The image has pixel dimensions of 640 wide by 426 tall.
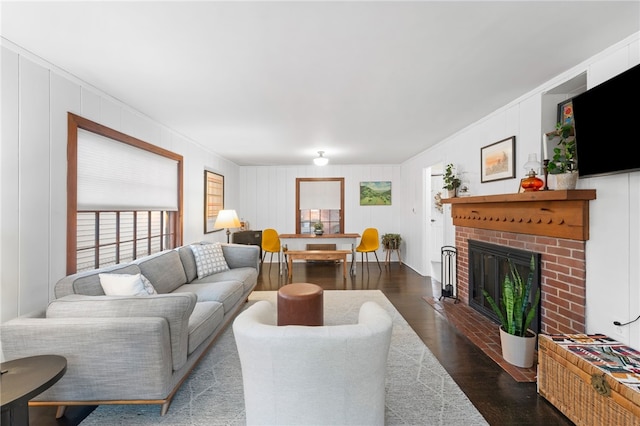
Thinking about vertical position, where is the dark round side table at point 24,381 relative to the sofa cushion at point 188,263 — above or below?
below

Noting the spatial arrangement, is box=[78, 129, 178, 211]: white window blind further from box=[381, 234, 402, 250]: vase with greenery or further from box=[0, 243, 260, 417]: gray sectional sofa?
box=[381, 234, 402, 250]: vase with greenery

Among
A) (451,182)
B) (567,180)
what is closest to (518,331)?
(567,180)

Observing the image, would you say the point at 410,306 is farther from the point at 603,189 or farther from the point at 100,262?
the point at 100,262

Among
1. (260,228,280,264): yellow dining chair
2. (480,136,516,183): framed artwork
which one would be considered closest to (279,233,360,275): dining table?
(260,228,280,264): yellow dining chair

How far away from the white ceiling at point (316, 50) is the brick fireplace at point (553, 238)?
1.04 metres

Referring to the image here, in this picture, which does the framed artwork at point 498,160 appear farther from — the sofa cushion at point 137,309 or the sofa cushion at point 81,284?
the sofa cushion at point 81,284

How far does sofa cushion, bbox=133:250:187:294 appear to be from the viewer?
2.74 m

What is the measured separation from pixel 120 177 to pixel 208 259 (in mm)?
1392

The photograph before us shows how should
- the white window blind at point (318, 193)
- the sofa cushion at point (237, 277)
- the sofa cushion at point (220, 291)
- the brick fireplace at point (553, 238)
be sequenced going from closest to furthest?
the brick fireplace at point (553, 238)
the sofa cushion at point (220, 291)
the sofa cushion at point (237, 277)
the white window blind at point (318, 193)

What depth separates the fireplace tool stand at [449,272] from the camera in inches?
156

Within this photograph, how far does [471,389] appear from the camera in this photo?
6.68 feet

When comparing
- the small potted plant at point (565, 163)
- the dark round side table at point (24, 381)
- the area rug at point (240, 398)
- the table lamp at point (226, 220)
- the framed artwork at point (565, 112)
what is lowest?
the area rug at point (240, 398)

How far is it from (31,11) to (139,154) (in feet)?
5.97

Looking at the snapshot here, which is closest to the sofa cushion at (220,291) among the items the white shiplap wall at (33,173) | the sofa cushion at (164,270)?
the sofa cushion at (164,270)
